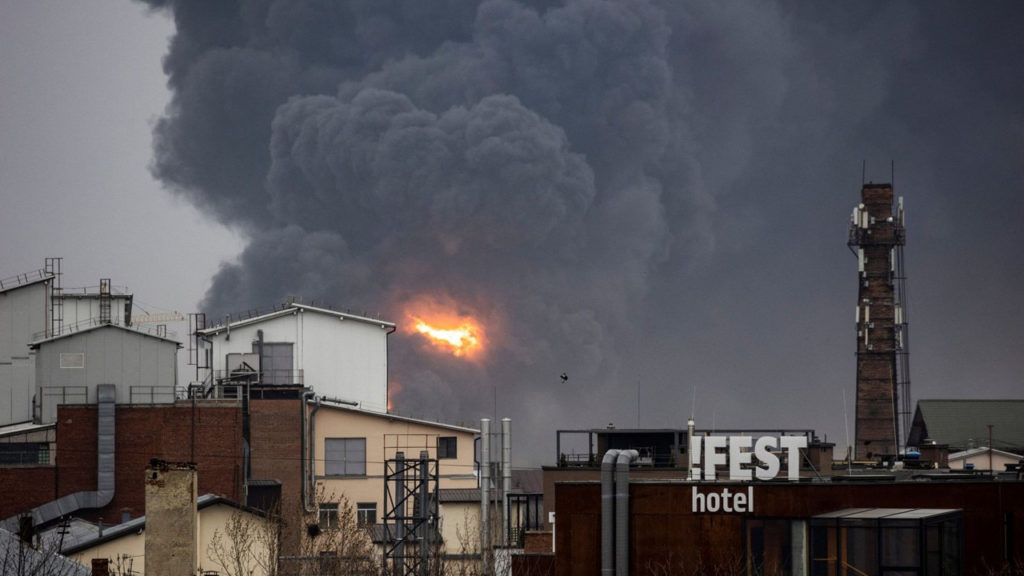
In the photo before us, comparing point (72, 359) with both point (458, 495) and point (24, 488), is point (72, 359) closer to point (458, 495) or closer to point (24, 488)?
point (24, 488)

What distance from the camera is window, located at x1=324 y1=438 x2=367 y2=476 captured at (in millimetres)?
87625

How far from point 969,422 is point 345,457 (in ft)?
138

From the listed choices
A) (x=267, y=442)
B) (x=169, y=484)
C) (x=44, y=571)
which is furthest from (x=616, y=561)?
(x=267, y=442)

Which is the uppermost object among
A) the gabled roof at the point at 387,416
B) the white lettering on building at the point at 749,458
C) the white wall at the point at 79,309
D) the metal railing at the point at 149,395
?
the white wall at the point at 79,309

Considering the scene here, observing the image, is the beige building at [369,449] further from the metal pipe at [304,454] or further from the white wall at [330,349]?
the white wall at [330,349]

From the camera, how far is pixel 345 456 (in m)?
88.1

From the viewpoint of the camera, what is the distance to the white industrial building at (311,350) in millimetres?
94500

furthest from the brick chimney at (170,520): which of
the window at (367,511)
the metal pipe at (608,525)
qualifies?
the window at (367,511)

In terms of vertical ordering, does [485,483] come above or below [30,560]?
above

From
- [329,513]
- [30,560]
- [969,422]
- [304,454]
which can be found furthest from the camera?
[969,422]

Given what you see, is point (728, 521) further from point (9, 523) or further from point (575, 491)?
point (9, 523)

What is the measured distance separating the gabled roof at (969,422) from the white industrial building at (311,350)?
34.8 metres

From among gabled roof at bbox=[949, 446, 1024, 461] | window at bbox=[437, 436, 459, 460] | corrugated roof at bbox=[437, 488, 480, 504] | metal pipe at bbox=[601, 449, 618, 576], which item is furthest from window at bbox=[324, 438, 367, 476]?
metal pipe at bbox=[601, 449, 618, 576]

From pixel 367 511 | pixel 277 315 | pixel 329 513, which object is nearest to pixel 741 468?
pixel 329 513
